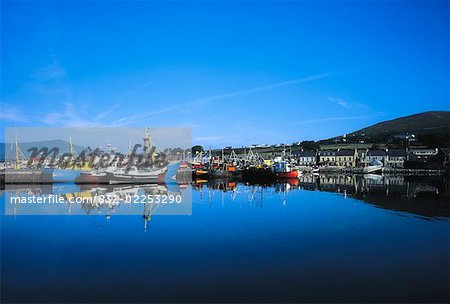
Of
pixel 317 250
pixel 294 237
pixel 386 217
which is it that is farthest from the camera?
pixel 386 217

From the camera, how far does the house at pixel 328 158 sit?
415 ft

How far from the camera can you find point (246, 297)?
8352 mm

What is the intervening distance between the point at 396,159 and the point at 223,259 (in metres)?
122

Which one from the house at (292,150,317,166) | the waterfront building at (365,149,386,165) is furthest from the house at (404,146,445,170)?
the house at (292,150,317,166)

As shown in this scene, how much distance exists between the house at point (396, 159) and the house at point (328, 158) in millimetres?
17526

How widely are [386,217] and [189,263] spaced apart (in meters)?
14.1

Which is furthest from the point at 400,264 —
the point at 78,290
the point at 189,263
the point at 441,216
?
the point at 441,216

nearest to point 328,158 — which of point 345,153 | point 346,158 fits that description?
point 345,153

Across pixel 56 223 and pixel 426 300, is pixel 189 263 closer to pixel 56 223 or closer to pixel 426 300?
pixel 426 300

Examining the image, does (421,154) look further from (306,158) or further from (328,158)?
(306,158)

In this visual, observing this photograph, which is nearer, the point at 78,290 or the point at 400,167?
the point at 78,290

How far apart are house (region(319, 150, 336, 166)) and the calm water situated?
109947 mm

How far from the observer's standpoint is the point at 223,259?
11430mm

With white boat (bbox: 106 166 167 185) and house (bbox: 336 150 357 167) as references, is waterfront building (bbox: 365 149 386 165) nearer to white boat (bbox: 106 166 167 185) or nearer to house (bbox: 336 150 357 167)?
house (bbox: 336 150 357 167)
